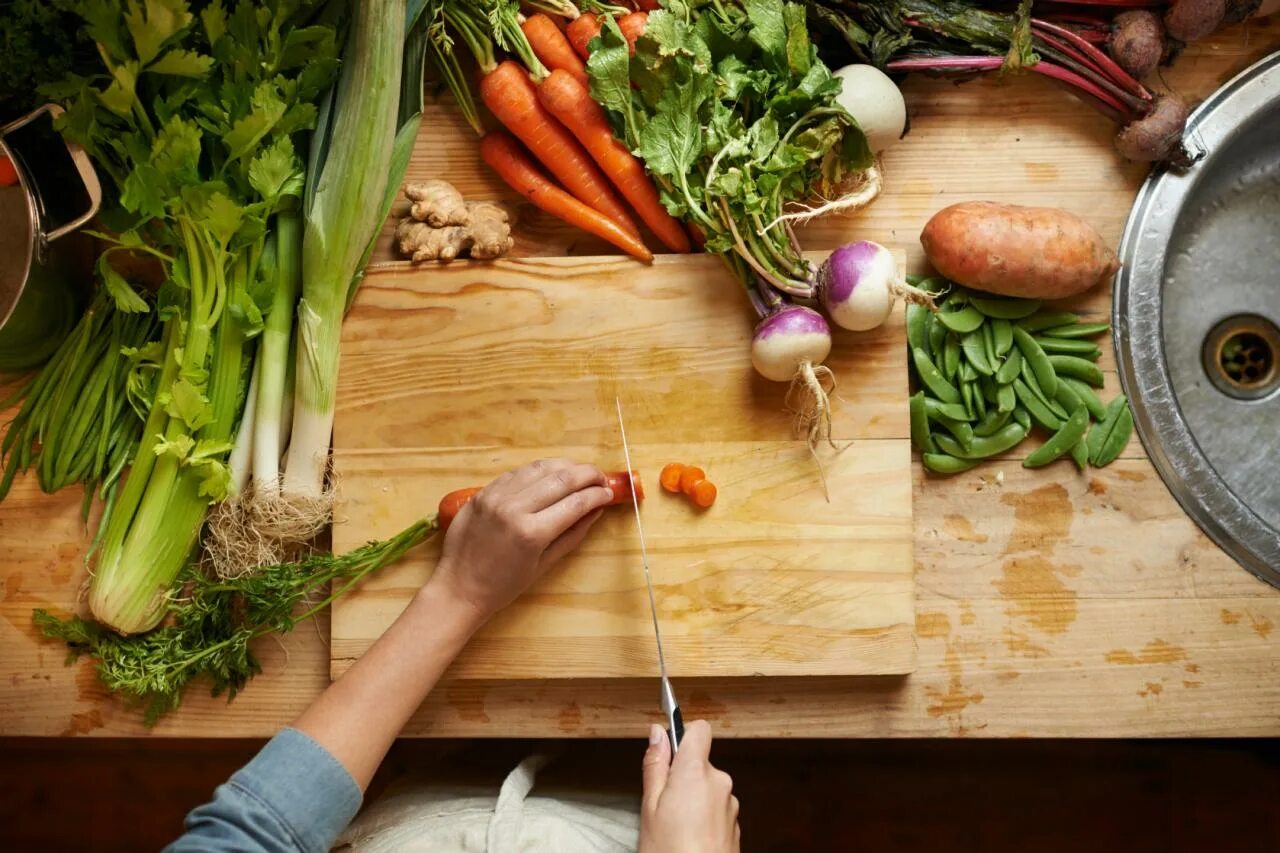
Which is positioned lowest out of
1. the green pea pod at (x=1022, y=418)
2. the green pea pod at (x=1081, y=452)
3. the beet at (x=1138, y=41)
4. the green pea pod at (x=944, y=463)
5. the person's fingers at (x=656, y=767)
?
the person's fingers at (x=656, y=767)

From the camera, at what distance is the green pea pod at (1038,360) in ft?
4.01

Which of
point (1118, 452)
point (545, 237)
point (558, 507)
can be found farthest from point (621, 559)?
point (1118, 452)

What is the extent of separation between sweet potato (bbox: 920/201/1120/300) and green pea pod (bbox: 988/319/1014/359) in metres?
0.05

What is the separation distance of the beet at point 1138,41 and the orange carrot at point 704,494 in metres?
0.82

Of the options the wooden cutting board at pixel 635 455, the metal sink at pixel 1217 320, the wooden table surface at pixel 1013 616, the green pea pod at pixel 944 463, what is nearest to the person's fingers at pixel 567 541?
the wooden cutting board at pixel 635 455

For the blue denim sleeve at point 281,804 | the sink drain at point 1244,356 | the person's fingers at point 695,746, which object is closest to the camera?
the blue denim sleeve at point 281,804

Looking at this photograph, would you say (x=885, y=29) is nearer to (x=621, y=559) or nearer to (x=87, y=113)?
(x=621, y=559)

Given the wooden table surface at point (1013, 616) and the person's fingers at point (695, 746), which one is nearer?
the person's fingers at point (695, 746)

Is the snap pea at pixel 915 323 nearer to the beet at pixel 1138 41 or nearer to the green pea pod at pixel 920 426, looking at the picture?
the green pea pod at pixel 920 426

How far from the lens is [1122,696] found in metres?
1.23

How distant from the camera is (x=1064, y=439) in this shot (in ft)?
4.03

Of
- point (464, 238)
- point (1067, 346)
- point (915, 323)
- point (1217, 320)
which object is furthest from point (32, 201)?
point (1217, 320)

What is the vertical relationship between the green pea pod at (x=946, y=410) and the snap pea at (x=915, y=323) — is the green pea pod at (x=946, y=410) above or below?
below

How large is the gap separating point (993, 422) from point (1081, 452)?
0.13 m
